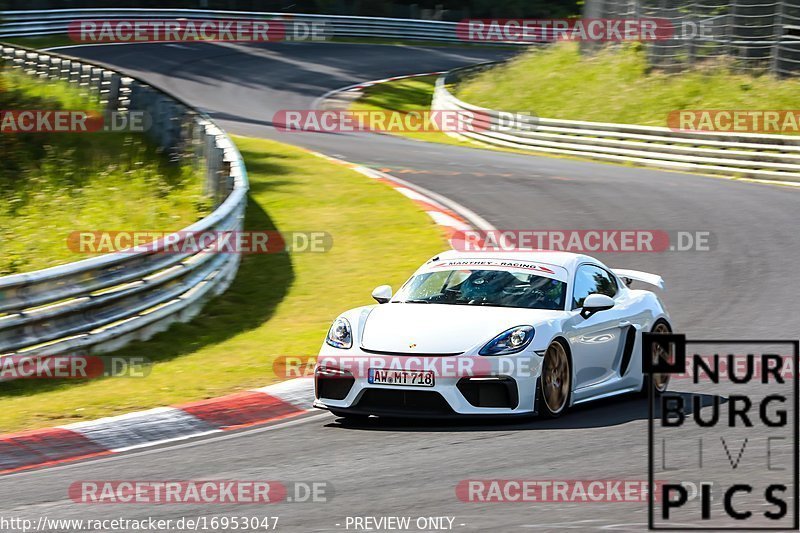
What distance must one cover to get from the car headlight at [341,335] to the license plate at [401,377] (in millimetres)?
370

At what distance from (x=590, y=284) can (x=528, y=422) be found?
5.39 feet

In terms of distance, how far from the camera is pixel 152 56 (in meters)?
40.9

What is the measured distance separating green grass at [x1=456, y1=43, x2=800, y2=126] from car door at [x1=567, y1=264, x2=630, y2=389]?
61.6ft

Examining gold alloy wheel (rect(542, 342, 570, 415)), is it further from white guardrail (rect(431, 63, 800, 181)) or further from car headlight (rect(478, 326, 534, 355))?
white guardrail (rect(431, 63, 800, 181))

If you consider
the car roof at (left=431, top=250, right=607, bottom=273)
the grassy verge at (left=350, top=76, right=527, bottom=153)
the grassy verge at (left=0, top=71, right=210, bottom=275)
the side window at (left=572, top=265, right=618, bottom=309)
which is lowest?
the grassy verge at (left=350, top=76, right=527, bottom=153)

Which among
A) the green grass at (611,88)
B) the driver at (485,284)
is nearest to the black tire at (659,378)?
the driver at (485,284)

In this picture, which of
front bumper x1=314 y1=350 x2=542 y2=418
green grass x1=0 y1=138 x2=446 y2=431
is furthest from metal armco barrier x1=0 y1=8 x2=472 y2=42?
front bumper x1=314 y1=350 x2=542 y2=418

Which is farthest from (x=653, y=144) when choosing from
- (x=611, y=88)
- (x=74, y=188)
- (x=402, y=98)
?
(x=402, y=98)

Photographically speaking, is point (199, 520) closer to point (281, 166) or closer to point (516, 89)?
point (281, 166)

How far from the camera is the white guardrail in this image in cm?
2267

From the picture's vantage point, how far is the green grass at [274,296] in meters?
9.16

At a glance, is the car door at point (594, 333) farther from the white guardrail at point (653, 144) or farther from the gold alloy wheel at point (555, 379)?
the white guardrail at point (653, 144)

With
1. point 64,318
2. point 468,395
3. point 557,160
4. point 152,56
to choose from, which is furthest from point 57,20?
point 468,395

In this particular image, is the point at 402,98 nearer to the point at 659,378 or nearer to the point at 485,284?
the point at 659,378
